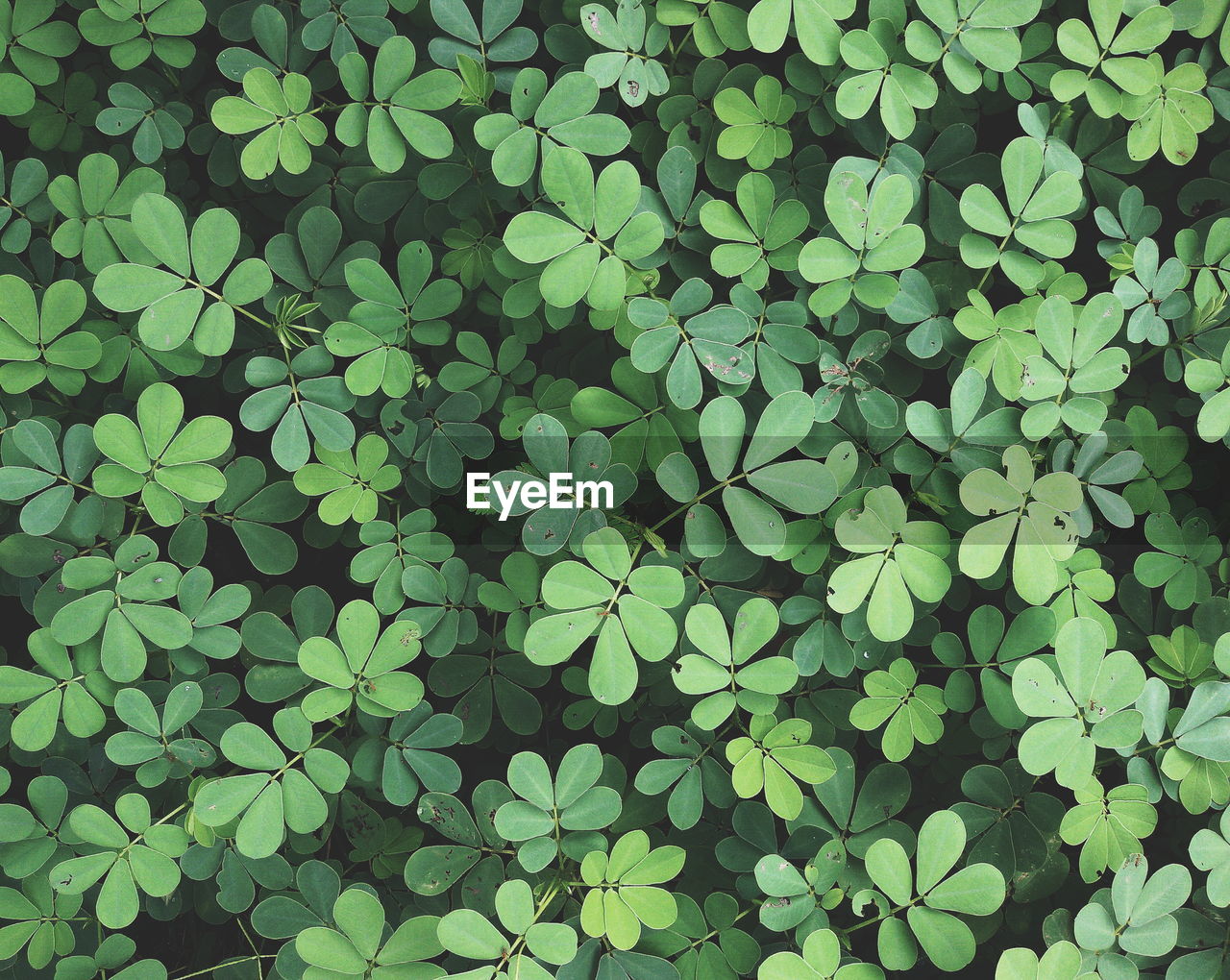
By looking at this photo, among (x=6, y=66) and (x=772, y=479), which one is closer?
(x=772, y=479)

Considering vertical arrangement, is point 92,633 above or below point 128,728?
above

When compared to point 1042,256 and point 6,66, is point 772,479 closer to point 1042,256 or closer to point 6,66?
point 1042,256

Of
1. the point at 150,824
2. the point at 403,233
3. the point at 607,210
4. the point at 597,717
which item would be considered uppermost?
the point at 607,210

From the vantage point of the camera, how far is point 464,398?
1228 mm

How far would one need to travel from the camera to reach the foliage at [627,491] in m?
1.12

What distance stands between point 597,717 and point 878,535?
0.50 metres

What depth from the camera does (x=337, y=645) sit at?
3.87 feet

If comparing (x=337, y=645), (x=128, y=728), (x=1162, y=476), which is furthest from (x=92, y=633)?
(x=1162, y=476)

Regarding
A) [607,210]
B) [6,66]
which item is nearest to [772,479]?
[607,210]

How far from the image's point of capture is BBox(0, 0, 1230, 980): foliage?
1.12 metres

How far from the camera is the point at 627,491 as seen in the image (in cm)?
114

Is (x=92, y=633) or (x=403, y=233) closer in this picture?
(x=92, y=633)

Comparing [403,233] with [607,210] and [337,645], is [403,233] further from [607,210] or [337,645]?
[337,645]

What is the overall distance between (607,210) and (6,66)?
0.99 m
